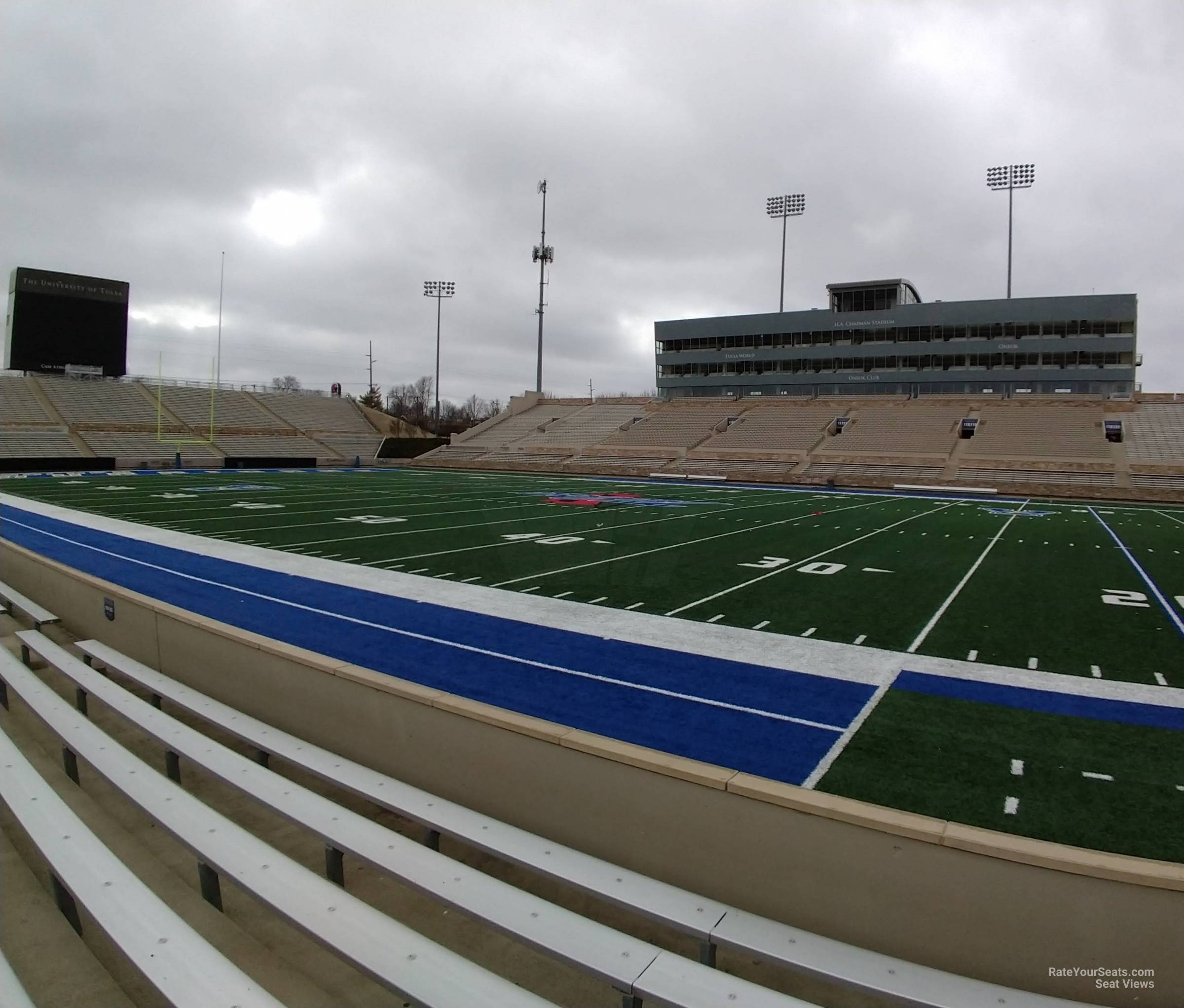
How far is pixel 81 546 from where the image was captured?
46.2 ft

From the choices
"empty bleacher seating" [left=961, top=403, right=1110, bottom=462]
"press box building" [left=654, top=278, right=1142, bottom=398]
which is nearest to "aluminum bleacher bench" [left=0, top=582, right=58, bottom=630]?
"empty bleacher seating" [left=961, top=403, right=1110, bottom=462]

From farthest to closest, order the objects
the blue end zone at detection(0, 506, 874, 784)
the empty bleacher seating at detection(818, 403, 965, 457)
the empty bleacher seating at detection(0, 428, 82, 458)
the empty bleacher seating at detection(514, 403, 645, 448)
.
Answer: the empty bleacher seating at detection(514, 403, 645, 448) → the empty bleacher seating at detection(818, 403, 965, 457) → the empty bleacher seating at detection(0, 428, 82, 458) → the blue end zone at detection(0, 506, 874, 784)

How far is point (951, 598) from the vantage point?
35.5 ft

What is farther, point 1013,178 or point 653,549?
point 1013,178

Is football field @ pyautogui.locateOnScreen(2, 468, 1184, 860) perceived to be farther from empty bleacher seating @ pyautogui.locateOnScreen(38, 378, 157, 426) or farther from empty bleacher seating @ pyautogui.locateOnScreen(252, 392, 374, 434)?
empty bleacher seating @ pyautogui.locateOnScreen(252, 392, 374, 434)

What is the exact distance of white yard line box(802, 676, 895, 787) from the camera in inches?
197

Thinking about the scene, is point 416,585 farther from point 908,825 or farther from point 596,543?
point 908,825

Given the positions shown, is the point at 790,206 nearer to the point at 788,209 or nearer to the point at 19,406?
the point at 788,209

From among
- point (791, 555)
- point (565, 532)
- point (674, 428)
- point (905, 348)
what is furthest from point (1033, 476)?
point (565, 532)

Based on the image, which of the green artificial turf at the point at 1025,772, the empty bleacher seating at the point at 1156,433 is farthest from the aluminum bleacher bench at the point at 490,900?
the empty bleacher seating at the point at 1156,433

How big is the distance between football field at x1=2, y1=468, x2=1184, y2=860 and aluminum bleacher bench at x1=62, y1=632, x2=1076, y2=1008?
185 cm

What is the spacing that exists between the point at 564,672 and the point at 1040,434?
4156 centimetres

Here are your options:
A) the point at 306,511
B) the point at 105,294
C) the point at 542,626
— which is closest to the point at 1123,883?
the point at 542,626

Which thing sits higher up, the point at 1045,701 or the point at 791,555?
the point at 791,555
